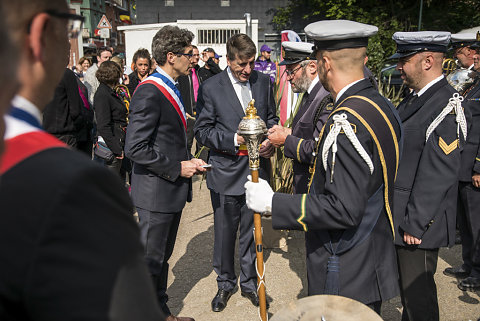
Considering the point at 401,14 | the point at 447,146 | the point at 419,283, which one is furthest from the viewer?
the point at 401,14

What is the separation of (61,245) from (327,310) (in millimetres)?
1331

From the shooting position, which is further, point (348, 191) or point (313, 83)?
point (313, 83)

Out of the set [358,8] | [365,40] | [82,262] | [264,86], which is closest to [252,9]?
[358,8]

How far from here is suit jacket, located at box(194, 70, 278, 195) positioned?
3.65m

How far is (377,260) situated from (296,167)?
1.49 meters

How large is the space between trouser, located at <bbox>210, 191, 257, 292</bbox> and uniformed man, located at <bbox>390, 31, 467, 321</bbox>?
4.51 ft

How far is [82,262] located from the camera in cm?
69

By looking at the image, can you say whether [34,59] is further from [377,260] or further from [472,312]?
[472,312]

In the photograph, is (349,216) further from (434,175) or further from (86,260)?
(86,260)

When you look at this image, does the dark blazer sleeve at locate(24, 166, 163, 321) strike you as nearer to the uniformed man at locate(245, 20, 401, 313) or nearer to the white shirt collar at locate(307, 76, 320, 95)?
the uniformed man at locate(245, 20, 401, 313)

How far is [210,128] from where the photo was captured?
12.4 feet

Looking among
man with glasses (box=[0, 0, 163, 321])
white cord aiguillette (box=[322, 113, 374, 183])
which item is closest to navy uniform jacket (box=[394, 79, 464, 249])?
white cord aiguillette (box=[322, 113, 374, 183])

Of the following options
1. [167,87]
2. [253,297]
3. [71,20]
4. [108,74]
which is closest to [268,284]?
[253,297]

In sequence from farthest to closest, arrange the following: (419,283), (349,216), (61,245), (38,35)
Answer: (419,283), (349,216), (38,35), (61,245)
